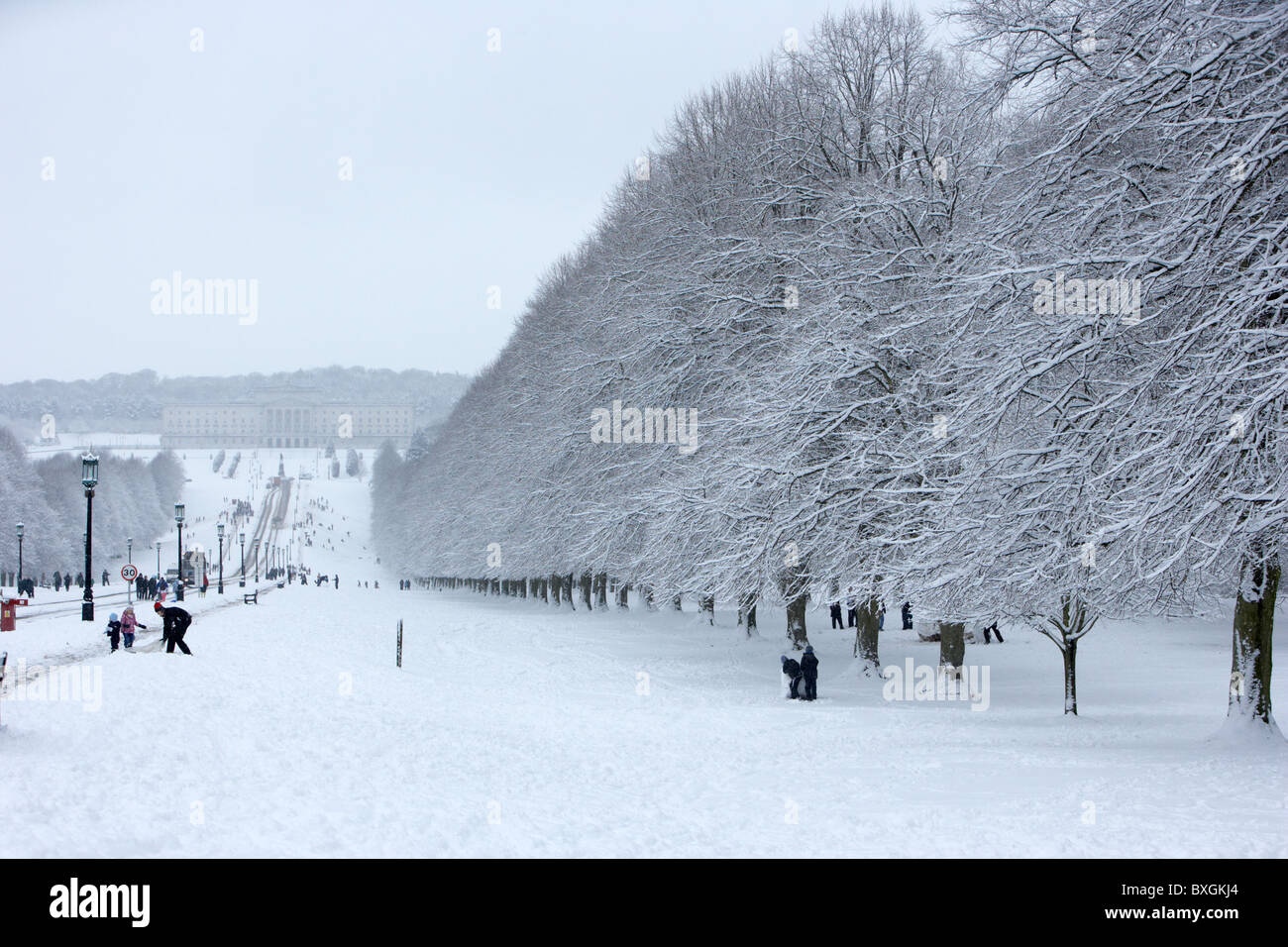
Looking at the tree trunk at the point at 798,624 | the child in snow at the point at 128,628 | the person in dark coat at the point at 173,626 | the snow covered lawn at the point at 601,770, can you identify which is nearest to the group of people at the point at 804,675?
the snow covered lawn at the point at 601,770

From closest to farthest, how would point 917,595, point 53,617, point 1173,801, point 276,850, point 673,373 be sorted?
point 276,850
point 1173,801
point 917,595
point 673,373
point 53,617

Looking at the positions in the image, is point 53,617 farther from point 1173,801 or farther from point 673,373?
point 1173,801

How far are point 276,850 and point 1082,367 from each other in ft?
33.2

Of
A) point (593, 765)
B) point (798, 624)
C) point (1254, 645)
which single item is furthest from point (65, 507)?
point (1254, 645)

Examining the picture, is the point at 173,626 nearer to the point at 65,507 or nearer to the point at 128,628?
the point at 128,628

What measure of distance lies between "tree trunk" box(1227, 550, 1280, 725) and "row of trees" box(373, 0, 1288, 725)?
0.13ft

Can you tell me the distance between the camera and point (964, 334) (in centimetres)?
1550

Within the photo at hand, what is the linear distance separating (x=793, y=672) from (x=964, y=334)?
7.91 meters

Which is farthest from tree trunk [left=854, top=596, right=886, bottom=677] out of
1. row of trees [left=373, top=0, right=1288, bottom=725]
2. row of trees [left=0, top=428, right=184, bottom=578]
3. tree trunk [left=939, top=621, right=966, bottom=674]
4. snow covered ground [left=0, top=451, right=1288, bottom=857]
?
row of trees [left=0, top=428, right=184, bottom=578]

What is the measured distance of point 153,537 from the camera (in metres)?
162

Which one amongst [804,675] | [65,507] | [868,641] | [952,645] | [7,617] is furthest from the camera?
[65,507]

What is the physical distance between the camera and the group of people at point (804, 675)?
20.8 m

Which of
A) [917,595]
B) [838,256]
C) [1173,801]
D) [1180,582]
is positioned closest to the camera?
[1173,801]
